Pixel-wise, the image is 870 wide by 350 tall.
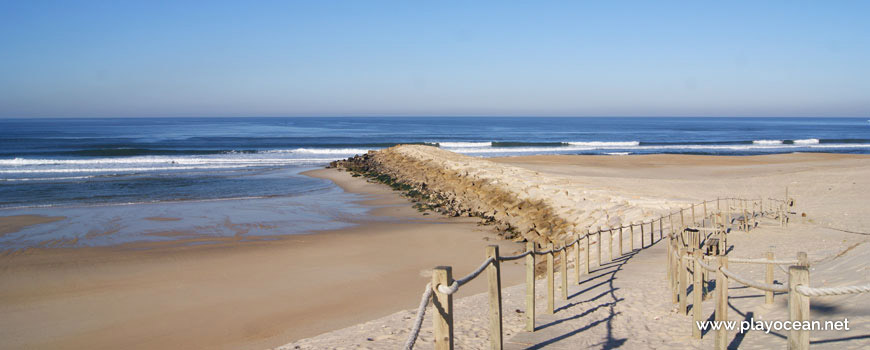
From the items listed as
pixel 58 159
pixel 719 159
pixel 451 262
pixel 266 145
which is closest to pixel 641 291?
pixel 451 262

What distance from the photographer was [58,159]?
129ft

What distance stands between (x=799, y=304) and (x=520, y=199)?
1367cm

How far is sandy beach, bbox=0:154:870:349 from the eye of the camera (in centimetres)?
712

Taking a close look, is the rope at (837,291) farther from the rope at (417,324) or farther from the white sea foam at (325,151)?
the white sea foam at (325,151)

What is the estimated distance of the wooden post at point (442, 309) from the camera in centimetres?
390

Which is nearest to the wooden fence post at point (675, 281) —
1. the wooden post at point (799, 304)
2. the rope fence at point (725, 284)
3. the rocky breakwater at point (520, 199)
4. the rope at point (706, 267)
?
the rope fence at point (725, 284)

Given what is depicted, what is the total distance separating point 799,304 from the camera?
11.3 ft

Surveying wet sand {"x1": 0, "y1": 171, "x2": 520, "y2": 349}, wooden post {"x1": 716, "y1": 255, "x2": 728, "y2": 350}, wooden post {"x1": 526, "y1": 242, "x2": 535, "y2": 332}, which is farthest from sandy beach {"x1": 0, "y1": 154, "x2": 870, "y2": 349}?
wooden post {"x1": 716, "y1": 255, "x2": 728, "y2": 350}

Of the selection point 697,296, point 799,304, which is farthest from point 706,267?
point 799,304

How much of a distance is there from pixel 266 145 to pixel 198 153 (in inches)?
409

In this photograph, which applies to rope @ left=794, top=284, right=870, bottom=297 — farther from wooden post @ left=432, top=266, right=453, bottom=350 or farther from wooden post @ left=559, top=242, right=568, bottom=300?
wooden post @ left=559, top=242, right=568, bottom=300

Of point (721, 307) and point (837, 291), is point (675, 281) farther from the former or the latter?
point (837, 291)

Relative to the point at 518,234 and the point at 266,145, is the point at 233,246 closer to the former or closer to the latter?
the point at 518,234

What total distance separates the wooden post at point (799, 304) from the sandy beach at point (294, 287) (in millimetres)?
1449
